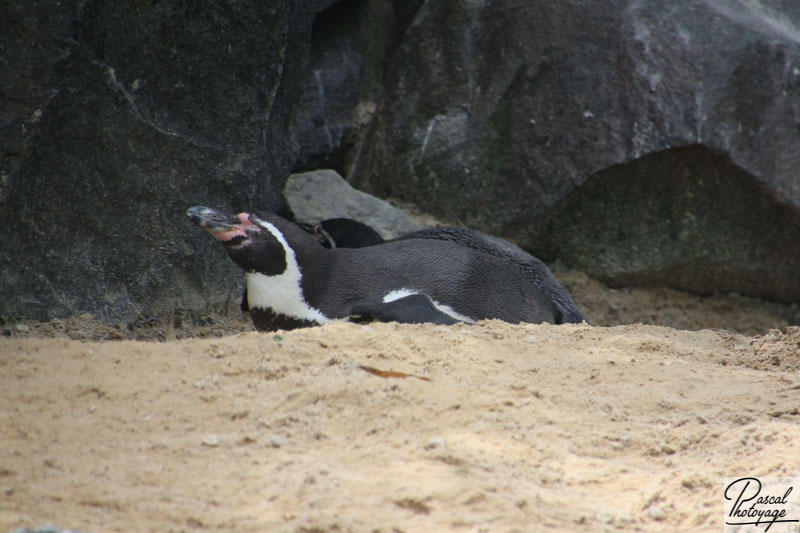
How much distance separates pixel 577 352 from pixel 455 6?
10.3 feet

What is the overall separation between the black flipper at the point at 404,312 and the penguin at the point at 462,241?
1142 millimetres

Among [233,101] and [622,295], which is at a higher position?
[233,101]

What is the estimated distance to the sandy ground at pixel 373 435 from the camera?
63.6 inches

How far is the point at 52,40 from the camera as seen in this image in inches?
127

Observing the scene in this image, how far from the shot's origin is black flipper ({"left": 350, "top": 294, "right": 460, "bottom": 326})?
10.8ft

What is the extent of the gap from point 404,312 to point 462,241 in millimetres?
1438

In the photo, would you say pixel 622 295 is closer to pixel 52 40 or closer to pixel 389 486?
pixel 52 40

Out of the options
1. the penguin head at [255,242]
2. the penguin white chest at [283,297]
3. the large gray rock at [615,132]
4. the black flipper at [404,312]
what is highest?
the large gray rock at [615,132]

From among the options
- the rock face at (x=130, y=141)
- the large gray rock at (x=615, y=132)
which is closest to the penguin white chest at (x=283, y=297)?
the rock face at (x=130, y=141)

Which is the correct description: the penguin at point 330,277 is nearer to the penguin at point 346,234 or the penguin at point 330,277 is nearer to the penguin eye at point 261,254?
the penguin eye at point 261,254

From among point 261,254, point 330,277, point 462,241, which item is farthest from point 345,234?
point 261,254

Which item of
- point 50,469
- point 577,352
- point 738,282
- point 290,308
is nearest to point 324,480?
point 50,469

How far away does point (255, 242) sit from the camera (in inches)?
145

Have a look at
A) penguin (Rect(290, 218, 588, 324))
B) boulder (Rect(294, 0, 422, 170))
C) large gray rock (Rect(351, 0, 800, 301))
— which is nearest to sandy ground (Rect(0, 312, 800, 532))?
penguin (Rect(290, 218, 588, 324))
